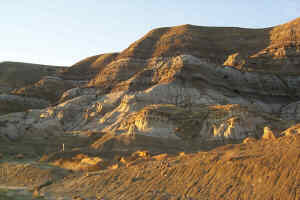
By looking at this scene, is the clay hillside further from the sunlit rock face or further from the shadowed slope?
the shadowed slope

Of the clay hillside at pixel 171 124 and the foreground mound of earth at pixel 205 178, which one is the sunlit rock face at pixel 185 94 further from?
the foreground mound of earth at pixel 205 178

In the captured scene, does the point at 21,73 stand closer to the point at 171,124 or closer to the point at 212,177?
the point at 171,124

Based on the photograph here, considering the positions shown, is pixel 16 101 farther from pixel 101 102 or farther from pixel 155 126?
pixel 155 126

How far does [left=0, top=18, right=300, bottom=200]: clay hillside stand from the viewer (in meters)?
16.9

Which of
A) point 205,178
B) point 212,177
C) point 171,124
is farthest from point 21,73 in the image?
point 212,177

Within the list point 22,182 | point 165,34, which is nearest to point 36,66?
point 165,34

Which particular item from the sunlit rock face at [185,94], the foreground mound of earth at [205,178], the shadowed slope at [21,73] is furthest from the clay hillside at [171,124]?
the shadowed slope at [21,73]

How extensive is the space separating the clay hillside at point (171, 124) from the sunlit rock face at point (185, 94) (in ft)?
0.80

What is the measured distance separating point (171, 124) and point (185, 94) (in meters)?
22.0

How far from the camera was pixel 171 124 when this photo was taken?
1822 inches

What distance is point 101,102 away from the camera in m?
73.6

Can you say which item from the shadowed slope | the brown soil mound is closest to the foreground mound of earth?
the brown soil mound

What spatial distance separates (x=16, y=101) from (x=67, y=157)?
A: 204 feet

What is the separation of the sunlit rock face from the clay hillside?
25 cm
